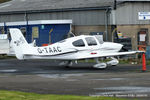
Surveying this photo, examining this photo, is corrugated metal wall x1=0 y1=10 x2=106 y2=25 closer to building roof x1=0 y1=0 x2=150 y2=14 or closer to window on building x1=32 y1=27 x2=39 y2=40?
building roof x1=0 y1=0 x2=150 y2=14

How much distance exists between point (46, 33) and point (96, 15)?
519 centimetres

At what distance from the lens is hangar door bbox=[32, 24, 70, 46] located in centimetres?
3466

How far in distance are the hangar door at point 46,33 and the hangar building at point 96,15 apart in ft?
5.05

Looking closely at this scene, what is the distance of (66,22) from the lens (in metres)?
36.4

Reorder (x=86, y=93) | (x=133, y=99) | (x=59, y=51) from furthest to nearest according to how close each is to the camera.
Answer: (x=59, y=51), (x=86, y=93), (x=133, y=99)

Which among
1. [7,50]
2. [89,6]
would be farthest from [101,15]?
[7,50]

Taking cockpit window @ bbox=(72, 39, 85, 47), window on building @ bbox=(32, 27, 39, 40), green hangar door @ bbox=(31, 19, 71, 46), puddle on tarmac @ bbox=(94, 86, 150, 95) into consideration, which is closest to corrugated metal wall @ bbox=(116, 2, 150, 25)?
green hangar door @ bbox=(31, 19, 71, 46)

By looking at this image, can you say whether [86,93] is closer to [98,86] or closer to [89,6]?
[98,86]

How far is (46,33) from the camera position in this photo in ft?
116

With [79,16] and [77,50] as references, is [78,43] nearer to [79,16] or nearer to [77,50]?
[77,50]

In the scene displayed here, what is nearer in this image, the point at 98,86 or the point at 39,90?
the point at 39,90

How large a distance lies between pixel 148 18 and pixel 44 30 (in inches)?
400

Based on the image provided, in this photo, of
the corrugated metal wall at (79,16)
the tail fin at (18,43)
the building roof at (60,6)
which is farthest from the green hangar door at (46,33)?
the tail fin at (18,43)

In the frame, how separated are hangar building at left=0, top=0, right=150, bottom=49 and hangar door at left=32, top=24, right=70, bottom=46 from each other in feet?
5.05
